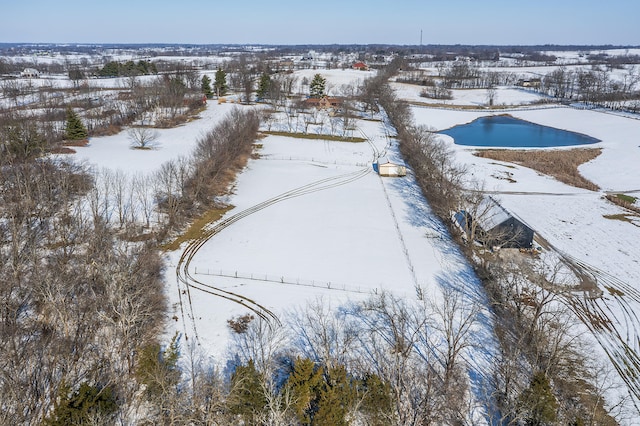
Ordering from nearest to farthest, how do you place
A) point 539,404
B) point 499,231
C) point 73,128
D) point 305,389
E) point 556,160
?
point 539,404 < point 305,389 < point 499,231 < point 73,128 < point 556,160

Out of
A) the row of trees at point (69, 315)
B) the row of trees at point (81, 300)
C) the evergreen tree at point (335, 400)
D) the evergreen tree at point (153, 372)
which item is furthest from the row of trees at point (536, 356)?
the row of trees at point (69, 315)

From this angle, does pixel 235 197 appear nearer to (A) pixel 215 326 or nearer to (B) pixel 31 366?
(A) pixel 215 326

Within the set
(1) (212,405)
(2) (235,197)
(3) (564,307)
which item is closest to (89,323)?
(1) (212,405)

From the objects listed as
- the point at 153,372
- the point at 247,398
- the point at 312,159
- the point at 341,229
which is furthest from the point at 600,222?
the point at 153,372

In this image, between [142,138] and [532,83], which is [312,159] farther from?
[532,83]

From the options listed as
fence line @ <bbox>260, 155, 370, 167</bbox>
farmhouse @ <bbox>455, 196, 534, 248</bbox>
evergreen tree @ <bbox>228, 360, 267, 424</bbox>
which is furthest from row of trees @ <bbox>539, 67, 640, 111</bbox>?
evergreen tree @ <bbox>228, 360, 267, 424</bbox>
